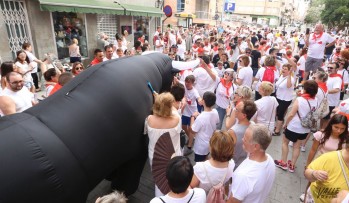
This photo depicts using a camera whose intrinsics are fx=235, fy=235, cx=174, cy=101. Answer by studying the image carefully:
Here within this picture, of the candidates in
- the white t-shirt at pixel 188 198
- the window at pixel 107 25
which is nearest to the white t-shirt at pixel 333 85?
the white t-shirt at pixel 188 198

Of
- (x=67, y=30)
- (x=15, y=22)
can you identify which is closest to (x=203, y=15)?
(x=67, y=30)

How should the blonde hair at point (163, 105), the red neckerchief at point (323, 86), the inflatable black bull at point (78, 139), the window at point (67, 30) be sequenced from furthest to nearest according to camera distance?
the window at point (67, 30) < the red neckerchief at point (323, 86) < the blonde hair at point (163, 105) < the inflatable black bull at point (78, 139)

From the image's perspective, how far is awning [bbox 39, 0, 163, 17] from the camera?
8.26 metres

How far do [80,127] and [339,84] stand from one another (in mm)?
5241

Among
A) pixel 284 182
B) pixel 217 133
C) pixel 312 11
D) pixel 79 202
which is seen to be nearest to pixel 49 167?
pixel 79 202

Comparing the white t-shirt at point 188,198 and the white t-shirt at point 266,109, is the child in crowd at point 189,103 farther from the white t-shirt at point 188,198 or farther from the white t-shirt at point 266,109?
the white t-shirt at point 188,198

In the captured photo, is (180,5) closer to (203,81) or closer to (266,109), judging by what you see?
(203,81)

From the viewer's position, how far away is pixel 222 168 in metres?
2.24

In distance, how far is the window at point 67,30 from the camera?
9.85 metres

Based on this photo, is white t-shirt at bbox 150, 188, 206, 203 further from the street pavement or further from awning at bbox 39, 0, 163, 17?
awning at bbox 39, 0, 163, 17

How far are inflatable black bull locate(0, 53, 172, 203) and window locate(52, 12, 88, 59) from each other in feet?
27.0

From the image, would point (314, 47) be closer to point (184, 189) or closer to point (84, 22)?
point (184, 189)

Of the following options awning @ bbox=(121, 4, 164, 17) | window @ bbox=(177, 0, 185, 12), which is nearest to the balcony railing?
window @ bbox=(177, 0, 185, 12)

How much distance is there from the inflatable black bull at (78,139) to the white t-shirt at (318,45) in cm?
678
